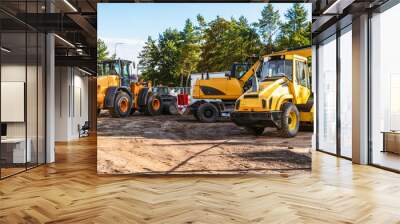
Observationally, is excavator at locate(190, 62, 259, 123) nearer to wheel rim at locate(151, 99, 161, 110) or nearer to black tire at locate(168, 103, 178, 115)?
black tire at locate(168, 103, 178, 115)

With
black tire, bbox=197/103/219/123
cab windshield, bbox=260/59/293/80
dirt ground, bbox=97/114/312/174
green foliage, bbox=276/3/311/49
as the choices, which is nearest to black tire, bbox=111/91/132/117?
dirt ground, bbox=97/114/312/174

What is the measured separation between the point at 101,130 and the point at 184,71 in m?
1.77

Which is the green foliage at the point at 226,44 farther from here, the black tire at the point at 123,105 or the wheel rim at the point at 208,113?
the black tire at the point at 123,105

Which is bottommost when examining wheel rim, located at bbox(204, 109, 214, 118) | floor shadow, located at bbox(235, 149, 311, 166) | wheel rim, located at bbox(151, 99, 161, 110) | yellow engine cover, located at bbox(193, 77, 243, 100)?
floor shadow, located at bbox(235, 149, 311, 166)

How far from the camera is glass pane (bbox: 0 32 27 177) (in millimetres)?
6773

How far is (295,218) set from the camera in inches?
171

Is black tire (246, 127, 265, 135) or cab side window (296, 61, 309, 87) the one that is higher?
cab side window (296, 61, 309, 87)

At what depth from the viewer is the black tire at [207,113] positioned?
7.07 metres

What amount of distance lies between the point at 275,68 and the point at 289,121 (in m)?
0.95

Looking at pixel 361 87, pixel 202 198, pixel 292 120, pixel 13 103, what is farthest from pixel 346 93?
pixel 13 103

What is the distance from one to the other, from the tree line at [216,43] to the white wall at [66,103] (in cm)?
850

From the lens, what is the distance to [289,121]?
23.4 ft

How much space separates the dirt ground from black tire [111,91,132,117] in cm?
Answer: 12

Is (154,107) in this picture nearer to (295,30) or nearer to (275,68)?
(275,68)
